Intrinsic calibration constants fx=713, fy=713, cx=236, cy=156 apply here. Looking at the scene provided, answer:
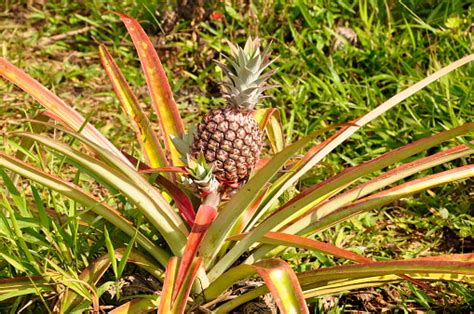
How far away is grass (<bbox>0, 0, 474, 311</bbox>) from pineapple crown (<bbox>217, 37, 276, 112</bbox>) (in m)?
0.90

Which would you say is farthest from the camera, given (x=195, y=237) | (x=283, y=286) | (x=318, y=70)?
(x=318, y=70)

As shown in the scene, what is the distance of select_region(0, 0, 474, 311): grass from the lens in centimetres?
311

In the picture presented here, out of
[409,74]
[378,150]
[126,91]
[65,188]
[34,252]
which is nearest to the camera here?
[65,188]

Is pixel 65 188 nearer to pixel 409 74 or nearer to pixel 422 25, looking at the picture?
pixel 409 74

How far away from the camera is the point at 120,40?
162 inches

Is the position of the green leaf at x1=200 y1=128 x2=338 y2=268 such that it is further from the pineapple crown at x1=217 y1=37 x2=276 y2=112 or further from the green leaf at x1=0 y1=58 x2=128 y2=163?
the green leaf at x1=0 y1=58 x2=128 y2=163

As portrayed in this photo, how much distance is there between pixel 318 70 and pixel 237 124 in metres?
1.69

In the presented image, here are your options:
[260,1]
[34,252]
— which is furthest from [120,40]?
[34,252]

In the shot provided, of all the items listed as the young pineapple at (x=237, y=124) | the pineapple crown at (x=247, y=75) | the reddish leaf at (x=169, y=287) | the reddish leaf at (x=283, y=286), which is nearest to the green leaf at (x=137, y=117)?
the young pineapple at (x=237, y=124)

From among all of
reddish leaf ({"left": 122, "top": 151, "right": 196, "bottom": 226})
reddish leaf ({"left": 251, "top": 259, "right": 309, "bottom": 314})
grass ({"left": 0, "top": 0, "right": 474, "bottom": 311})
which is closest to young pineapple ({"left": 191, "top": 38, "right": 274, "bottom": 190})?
reddish leaf ({"left": 122, "top": 151, "right": 196, "bottom": 226})

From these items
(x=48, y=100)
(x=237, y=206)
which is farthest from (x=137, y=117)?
(x=237, y=206)

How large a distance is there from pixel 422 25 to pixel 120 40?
1.69 meters

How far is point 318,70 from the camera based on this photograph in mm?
3781

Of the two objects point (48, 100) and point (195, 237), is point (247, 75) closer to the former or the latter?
point (195, 237)
